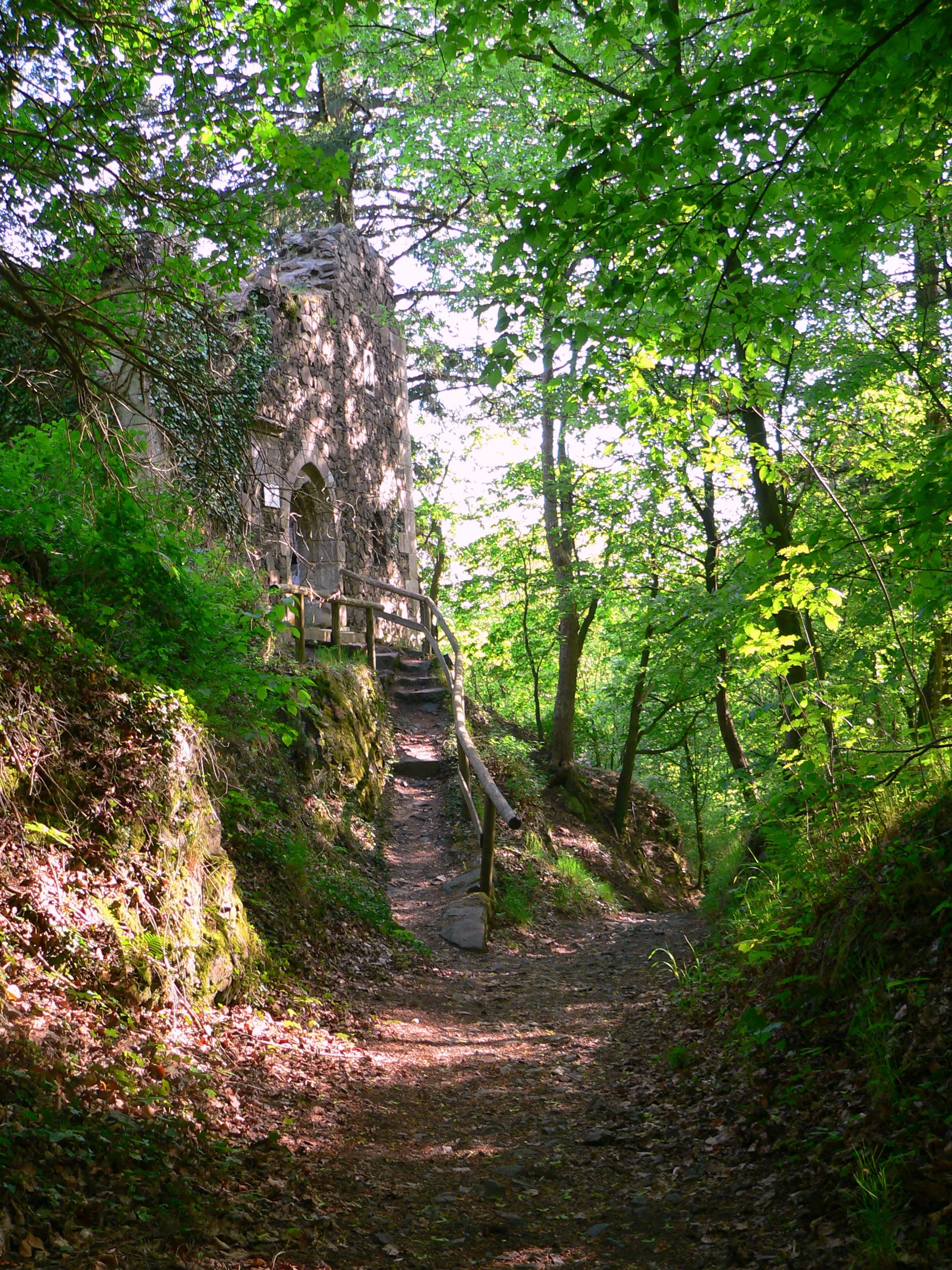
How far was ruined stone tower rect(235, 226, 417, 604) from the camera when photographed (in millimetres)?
13586

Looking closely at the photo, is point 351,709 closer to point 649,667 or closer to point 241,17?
point 649,667

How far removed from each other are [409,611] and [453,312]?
6295 millimetres

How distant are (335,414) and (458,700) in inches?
275

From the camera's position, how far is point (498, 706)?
2278 centimetres

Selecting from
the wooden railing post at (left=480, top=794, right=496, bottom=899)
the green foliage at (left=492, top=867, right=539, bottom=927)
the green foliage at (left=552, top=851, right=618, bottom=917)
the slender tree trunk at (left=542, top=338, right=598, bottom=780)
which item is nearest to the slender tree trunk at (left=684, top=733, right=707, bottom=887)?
the slender tree trunk at (left=542, top=338, right=598, bottom=780)

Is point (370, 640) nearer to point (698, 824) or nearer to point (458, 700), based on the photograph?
point (458, 700)

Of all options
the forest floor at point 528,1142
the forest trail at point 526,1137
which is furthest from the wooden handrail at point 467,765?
the forest floor at point 528,1142

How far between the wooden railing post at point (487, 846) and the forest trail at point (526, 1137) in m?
1.08

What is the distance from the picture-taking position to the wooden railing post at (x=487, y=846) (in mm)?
8359

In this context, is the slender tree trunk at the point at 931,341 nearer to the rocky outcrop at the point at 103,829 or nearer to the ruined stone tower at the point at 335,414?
the rocky outcrop at the point at 103,829

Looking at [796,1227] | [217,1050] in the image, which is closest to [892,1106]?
[796,1227]

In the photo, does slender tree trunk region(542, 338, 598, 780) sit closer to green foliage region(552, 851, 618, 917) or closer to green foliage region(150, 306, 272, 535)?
green foliage region(552, 851, 618, 917)

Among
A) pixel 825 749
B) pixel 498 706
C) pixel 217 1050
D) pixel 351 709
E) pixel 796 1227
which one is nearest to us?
Result: pixel 796 1227

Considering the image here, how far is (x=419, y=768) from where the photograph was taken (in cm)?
1142
